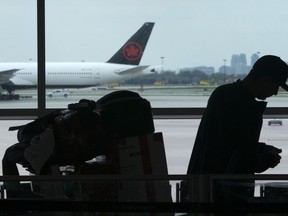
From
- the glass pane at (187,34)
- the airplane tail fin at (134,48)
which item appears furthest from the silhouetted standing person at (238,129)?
the airplane tail fin at (134,48)

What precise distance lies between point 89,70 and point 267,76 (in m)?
12.8

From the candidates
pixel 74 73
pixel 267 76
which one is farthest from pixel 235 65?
pixel 267 76

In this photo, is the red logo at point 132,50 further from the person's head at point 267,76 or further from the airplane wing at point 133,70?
the person's head at point 267,76

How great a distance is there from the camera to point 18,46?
885cm

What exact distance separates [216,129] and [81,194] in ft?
2.11

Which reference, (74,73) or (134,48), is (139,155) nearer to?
(74,73)

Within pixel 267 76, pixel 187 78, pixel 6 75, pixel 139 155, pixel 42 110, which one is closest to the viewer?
pixel 139 155

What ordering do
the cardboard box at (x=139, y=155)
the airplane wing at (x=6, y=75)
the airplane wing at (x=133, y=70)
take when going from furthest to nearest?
the airplane wing at (x=6, y=75)
the airplane wing at (x=133, y=70)
the cardboard box at (x=139, y=155)

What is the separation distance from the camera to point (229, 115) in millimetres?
2023

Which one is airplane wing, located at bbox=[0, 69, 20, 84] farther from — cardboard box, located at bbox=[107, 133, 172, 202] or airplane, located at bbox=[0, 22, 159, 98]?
cardboard box, located at bbox=[107, 133, 172, 202]

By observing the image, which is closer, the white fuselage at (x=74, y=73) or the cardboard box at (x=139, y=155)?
the cardboard box at (x=139, y=155)

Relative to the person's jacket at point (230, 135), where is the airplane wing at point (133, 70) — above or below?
above

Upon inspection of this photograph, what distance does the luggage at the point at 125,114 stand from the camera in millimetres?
1759

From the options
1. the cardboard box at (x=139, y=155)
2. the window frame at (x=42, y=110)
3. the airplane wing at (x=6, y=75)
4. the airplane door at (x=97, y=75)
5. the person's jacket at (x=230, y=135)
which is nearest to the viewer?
the cardboard box at (x=139, y=155)
